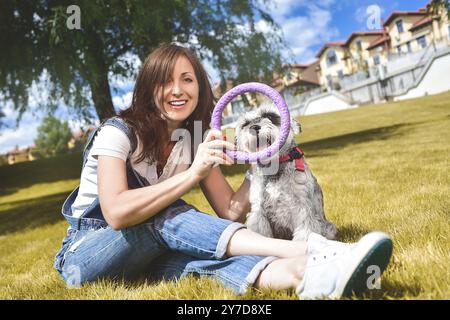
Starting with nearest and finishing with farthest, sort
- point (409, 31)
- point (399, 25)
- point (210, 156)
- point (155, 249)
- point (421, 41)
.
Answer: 1. point (210, 156)
2. point (155, 249)
3. point (421, 41)
4. point (409, 31)
5. point (399, 25)

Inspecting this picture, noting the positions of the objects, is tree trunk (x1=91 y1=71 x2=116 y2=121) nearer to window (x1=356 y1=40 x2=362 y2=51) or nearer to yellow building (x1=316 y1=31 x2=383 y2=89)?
yellow building (x1=316 y1=31 x2=383 y2=89)

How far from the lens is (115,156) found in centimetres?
283

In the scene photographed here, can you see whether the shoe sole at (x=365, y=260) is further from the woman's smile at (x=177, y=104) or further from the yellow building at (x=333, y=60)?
the yellow building at (x=333, y=60)

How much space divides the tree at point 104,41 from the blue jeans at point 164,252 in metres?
9.11

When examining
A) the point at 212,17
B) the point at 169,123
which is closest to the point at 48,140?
the point at 212,17

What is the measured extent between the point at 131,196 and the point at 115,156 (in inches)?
12.6

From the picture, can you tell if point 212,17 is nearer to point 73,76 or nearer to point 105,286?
point 73,76

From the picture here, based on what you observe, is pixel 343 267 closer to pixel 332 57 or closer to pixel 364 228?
pixel 364 228

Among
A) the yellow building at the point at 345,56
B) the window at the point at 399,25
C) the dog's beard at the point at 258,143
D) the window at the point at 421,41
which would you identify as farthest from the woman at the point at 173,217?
the window at the point at 399,25

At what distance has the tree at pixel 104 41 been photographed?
11.6 m

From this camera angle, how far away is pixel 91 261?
2951mm

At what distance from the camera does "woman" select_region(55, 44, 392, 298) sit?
2.23 meters

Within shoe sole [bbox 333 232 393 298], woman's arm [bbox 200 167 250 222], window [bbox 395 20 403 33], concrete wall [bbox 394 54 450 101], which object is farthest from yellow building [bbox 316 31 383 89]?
shoe sole [bbox 333 232 393 298]

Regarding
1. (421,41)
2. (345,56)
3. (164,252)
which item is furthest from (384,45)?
(164,252)
